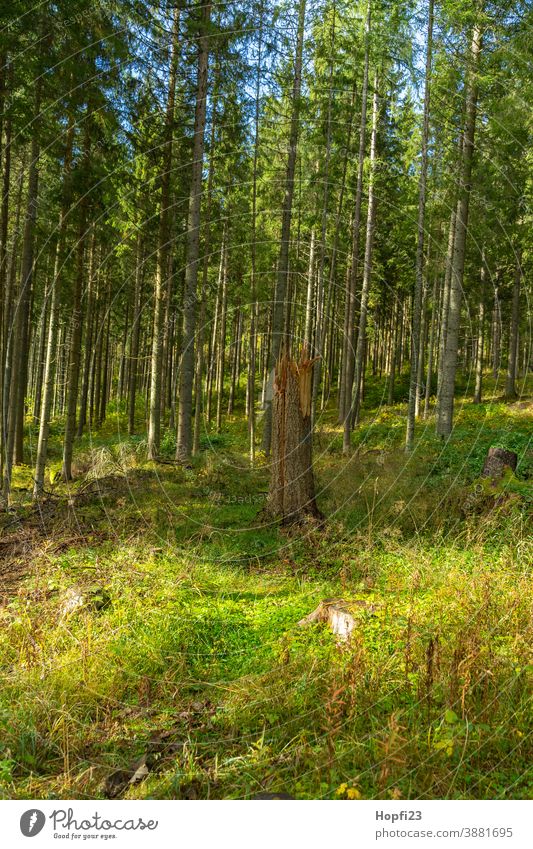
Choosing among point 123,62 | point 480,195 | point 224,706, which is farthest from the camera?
point 480,195

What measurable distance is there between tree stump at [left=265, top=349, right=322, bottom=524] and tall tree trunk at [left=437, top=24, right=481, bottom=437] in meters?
7.50

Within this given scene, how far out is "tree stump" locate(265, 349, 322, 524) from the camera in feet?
30.3

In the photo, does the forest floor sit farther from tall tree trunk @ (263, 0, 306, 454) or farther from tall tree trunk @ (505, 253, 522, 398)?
tall tree trunk @ (505, 253, 522, 398)

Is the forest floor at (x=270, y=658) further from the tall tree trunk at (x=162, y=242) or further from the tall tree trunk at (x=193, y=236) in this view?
the tall tree trunk at (x=162, y=242)

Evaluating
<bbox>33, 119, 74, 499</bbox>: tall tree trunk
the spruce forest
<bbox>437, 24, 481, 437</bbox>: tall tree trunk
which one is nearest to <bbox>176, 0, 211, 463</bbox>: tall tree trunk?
the spruce forest

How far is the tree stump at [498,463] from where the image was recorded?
10219 mm

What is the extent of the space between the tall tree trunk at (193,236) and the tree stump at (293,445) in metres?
4.89


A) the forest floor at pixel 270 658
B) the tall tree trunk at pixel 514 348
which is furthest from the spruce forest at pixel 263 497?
the tall tree trunk at pixel 514 348

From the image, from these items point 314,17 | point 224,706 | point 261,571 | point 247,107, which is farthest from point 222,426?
point 224,706

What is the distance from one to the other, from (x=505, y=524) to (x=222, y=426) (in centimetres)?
2011

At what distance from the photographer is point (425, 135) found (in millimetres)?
14133

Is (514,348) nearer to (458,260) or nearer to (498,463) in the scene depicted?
(458,260)

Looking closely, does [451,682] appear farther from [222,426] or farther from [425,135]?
[222,426]

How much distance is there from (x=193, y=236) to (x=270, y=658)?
37.5ft
